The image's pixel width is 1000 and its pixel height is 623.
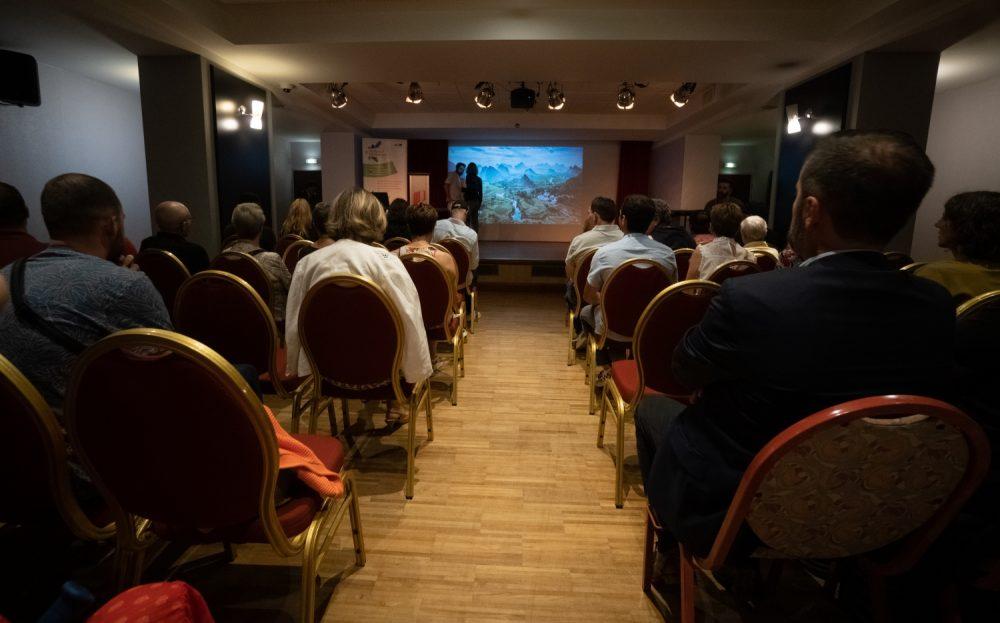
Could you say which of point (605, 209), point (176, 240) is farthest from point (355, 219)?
point (605, 209)

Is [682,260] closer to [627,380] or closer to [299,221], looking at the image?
[627,380]

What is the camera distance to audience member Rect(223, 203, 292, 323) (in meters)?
2.95

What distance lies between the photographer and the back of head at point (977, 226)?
1856mm

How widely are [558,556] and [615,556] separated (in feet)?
0.70

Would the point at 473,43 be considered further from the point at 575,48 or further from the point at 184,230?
the point at 184,230

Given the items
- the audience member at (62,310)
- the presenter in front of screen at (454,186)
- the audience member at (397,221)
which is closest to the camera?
the audience member at (62,310)

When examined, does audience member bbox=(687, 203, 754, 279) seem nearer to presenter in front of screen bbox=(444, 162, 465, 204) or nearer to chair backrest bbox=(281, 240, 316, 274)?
chair backrest bbox=(281, 240, 316, 274)

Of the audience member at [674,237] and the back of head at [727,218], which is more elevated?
the back of head at [727,218]

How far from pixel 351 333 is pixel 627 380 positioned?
121 centimetres

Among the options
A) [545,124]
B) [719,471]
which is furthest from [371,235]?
[545,124]

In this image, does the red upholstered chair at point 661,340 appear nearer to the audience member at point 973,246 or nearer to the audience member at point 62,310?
the audience member at point 973,246

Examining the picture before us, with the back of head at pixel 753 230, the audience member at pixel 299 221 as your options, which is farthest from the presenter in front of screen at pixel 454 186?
the back of head at pixel 753 230

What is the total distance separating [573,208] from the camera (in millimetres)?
14555

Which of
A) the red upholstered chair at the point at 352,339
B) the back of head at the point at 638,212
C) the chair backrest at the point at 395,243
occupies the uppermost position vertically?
the back of head at the point at 638,212
